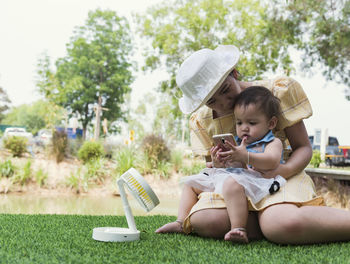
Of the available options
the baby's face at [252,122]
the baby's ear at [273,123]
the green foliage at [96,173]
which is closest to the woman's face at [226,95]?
the baby's face at [252,122]

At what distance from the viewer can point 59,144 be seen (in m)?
10.7

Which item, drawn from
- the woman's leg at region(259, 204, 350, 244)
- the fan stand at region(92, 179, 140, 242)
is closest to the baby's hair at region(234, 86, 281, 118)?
the woman's leg at region(259, 204, 350, 244)

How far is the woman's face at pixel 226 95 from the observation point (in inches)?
80.0

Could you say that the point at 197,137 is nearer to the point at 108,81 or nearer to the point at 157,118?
the point at 108,81

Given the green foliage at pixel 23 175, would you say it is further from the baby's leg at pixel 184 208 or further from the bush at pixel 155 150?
the baby's leg at pixel 184 208

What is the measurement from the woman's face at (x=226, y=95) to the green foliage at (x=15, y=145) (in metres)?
9.97

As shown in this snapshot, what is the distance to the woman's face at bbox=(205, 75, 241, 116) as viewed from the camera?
2.03 metres

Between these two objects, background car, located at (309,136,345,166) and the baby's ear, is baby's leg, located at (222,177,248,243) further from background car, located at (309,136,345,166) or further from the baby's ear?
background car, located at (309,136,345,166)

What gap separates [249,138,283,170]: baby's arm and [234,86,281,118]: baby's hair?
0.20 meters

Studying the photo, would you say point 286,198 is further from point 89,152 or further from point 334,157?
point 334,157

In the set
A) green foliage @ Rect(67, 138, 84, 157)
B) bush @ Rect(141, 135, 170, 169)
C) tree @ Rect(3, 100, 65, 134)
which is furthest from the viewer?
tree @ Rect(3, 100, 65, 134)

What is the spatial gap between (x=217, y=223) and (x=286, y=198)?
0.40 metres

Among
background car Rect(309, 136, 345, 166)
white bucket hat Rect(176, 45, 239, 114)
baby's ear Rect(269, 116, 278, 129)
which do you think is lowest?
background car Rect(309, 136, 345, 166)

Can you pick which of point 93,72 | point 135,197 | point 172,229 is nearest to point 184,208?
point 172,229
